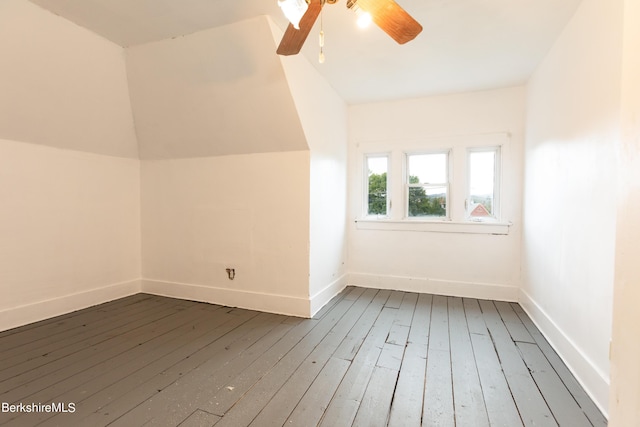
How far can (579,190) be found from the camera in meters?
1.93

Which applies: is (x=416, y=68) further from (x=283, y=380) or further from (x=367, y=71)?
(x=283, y=380)

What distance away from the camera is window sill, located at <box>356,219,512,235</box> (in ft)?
11.1

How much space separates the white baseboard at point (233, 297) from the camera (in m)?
2.90

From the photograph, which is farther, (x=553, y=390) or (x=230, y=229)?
(x=230, y=229)

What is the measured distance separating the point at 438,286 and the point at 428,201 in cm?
107

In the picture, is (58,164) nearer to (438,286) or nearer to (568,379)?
(438,286)

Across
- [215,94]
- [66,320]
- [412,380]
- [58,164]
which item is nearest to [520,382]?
[412,380]

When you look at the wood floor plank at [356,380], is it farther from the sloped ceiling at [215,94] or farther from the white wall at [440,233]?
the sloped ceiling at [215,94]

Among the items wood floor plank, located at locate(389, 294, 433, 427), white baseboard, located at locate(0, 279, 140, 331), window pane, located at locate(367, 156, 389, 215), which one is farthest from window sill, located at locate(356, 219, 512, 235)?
white baseboard, located at locate(0, 279, 140, 331)

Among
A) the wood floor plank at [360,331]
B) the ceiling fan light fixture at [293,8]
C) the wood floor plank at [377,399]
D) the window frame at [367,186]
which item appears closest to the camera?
the ceiling fan light fixture at [293,8]

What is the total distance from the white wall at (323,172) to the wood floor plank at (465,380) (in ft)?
4.31

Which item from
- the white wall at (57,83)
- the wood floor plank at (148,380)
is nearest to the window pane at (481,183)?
the wood floor plank at (148,380)

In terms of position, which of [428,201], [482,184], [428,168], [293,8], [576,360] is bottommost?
[576,360]

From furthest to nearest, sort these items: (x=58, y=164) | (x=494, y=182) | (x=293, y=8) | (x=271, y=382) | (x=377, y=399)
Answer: (x=494, y=182), (x=58, y=164), (x=271, y=382), (x=377, y=399), (x=293, y=8)
